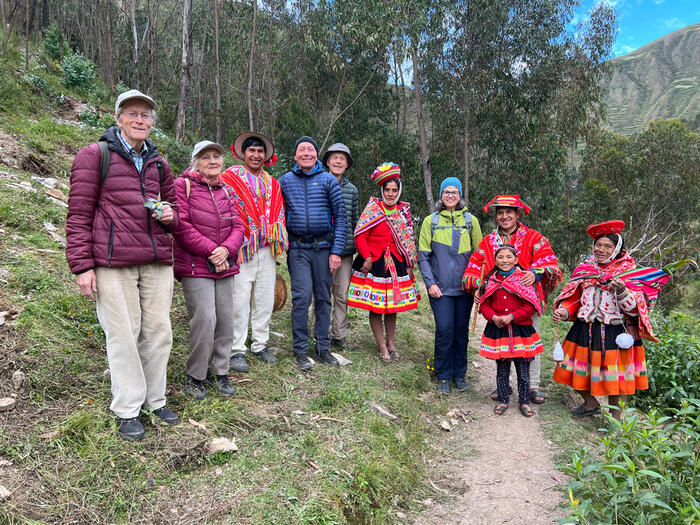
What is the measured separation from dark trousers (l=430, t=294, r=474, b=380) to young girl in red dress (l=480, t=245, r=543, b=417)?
0.35 metres

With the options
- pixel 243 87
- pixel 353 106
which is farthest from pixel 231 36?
pixel 353 106

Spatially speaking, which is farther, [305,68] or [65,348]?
[305,68]

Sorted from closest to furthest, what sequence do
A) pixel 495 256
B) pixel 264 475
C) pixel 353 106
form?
pixel 264 475, pixel 495 256, pixel 353 106

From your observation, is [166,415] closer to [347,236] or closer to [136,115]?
[136,115]

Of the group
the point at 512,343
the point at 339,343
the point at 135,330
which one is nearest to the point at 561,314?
the point at 512,343

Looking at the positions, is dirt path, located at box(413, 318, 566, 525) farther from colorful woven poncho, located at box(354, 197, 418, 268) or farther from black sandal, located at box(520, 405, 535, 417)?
colorful woven poncho, located at box(354, 197, 418, 268)

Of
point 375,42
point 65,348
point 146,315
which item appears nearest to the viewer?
point 146,315

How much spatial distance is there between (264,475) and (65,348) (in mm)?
1840

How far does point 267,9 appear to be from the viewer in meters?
18.8

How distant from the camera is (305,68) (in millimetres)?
18812

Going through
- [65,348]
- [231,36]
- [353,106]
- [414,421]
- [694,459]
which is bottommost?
[414,421]

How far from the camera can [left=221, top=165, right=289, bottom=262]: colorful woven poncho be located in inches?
166

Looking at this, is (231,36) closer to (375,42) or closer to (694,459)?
(375,42)

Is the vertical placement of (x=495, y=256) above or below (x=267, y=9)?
below
